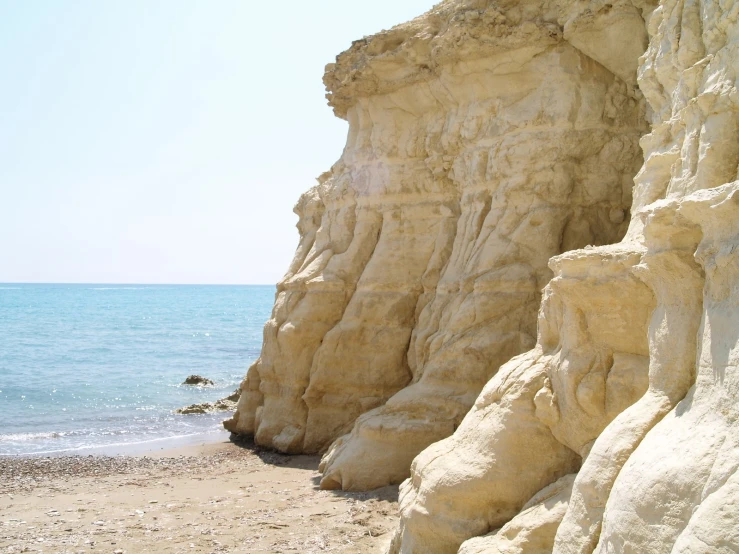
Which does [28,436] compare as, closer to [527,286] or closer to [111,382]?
[111,382]

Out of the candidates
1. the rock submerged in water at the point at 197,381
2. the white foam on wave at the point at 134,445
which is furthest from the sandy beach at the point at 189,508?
the rock submerged in water at the point at 197,381

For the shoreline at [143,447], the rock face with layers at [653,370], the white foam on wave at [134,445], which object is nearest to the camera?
the rock face with layers at [653,370]

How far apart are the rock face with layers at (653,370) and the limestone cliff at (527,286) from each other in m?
0.02

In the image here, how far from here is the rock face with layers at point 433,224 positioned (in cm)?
1049

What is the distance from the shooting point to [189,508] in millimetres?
10391

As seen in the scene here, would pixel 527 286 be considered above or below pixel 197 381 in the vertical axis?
above

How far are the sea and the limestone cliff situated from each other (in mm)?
3674

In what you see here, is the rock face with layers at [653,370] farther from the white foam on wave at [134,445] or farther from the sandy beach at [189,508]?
the white foam on wave at [134,445]

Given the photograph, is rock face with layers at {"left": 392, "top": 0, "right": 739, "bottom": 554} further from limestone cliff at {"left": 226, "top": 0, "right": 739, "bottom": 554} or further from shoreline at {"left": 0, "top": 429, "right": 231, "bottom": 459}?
shoreline at {"left": 0, "top": 429, "right": 231, "bottom": 459}

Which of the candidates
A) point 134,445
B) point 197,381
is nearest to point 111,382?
point 197,381

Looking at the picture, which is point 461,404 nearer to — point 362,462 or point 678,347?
point 362,462

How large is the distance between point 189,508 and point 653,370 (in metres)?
7.40

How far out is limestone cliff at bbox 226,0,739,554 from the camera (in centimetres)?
429

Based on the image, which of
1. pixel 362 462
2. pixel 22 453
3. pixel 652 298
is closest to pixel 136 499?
pixel 362 462
